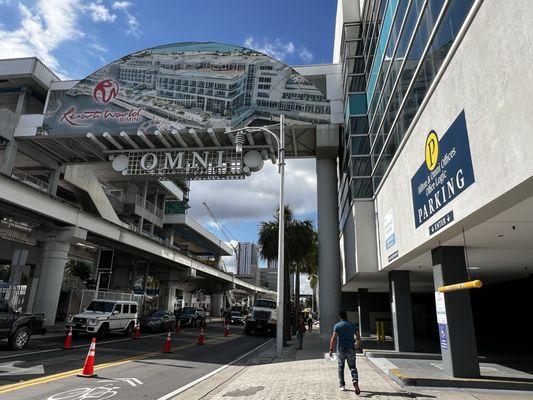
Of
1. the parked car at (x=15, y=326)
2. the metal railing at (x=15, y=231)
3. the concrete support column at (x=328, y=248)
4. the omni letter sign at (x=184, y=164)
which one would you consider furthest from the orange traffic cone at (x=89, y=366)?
the metal railing at (x=15, y=231)

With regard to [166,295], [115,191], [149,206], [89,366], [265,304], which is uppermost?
[115,191]

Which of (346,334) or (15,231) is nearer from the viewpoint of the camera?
(346,334)

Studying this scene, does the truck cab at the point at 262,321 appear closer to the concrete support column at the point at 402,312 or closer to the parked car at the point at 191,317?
the parked car at the point at 191,317

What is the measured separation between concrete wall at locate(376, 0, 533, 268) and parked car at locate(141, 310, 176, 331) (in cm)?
2512

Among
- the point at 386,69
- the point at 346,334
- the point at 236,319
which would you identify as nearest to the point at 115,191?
the point at 236,319

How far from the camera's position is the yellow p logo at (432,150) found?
30.8ft

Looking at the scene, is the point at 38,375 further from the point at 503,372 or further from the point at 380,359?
the point at 503,372

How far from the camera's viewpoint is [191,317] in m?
38.9

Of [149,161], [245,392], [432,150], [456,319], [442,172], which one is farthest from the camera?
[149,161]

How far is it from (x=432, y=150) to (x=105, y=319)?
1959 centimetres

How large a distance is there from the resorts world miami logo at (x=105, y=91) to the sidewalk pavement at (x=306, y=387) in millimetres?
19671

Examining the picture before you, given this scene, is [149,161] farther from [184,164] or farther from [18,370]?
[18,370]

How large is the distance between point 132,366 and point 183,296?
246 feet

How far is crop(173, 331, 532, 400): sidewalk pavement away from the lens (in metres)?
8.25
